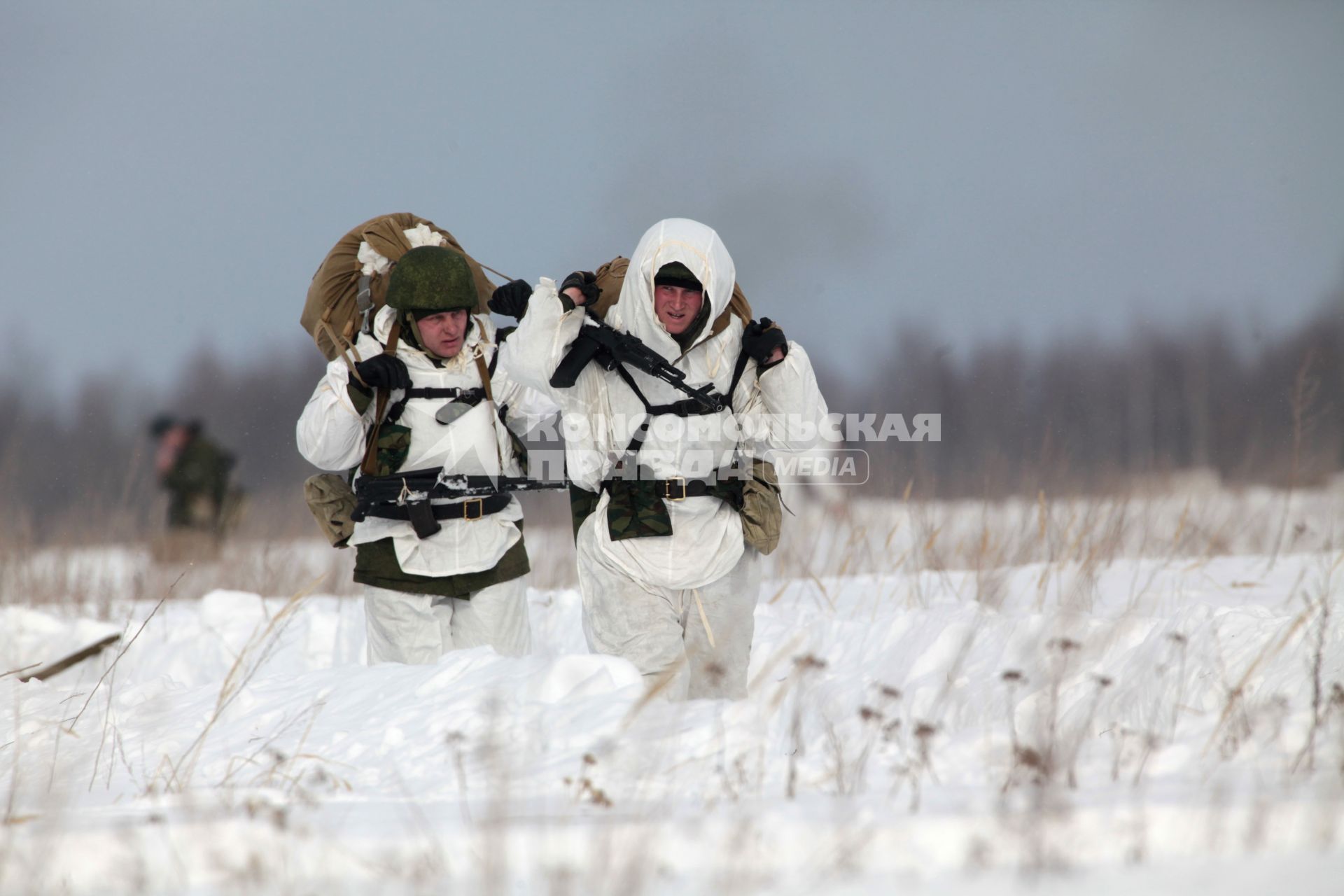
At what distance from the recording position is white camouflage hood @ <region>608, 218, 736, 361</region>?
4035mm

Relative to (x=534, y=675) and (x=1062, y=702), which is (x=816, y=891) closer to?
(x=534, y=675)

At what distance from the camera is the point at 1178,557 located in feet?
24.8

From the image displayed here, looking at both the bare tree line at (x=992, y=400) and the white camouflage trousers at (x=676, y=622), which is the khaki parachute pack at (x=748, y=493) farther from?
the bare tree line at (x=992, y=400)

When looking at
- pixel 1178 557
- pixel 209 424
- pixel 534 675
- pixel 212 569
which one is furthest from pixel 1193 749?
pixel 209 424

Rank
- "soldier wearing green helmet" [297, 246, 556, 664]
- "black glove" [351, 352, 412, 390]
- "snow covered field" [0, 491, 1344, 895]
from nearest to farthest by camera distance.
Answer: "snow covered field" [0, 491, 1344, 895], "black glove" [351, 352, 412, 390], "soldier wearing green helmet" [297, 246, 556, 664]

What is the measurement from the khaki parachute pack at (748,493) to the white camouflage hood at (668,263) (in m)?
0.13

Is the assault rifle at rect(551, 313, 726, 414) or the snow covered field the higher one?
the assault rifle at rect(551, 313, 726, 414)

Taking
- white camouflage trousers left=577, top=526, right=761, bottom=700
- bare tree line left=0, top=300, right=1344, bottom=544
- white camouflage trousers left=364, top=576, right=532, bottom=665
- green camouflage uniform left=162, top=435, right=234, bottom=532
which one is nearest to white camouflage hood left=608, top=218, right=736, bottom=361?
white camouflage trousers left=577, top=526, right=761, bottom=700

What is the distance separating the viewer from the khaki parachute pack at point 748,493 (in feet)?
14.1

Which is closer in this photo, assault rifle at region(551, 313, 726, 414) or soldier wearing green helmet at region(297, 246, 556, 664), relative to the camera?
assault rifle at region(551, 313, 726, 414)

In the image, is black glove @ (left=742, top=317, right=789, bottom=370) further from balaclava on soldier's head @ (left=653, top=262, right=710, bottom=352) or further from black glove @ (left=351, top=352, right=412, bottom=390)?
black glove @ (left=351, top=352, right=412, bottom=390)

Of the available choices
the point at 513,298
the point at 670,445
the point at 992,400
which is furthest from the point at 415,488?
the point at 992,400

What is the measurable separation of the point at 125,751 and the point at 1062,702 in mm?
3159

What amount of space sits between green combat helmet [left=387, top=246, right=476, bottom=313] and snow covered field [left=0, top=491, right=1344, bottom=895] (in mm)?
1366
